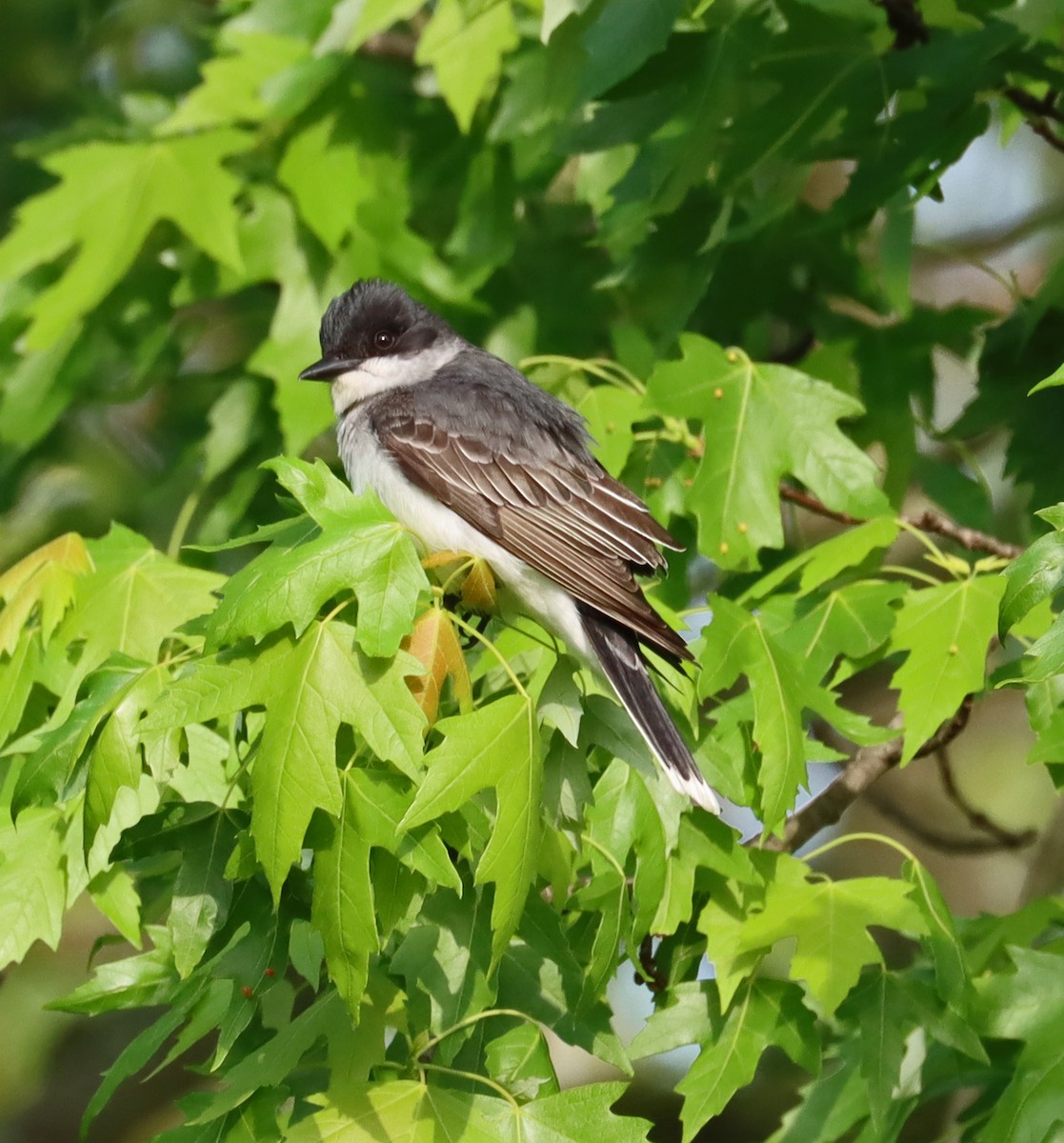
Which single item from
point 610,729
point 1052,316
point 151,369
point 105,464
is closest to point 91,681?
point 610,729

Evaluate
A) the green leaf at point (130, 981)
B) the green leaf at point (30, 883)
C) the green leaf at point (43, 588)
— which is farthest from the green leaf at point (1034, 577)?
the green leaf at point (43, 588)

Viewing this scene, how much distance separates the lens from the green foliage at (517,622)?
2719mm

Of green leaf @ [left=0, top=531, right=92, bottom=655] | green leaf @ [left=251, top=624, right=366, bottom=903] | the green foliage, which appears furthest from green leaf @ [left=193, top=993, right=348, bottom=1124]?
green leaf @ [left=0, top=531, right=92, bottom=655]

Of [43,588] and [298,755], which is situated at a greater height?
[298,755]

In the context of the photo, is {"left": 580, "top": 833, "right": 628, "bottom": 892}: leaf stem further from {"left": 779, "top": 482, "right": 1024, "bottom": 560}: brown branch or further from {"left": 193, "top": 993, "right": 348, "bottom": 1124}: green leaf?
{"left": 779, "top": 482, "right": 1024, "bottom": 560}: brown branch

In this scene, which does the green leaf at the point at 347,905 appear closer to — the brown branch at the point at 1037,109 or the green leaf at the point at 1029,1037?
the green leaf at the point at 1029,1037

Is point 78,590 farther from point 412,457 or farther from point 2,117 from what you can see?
point 2,117

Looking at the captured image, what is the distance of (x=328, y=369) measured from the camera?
14.2 ft

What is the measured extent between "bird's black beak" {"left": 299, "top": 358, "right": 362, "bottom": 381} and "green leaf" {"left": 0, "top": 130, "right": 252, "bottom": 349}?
71 centimetres

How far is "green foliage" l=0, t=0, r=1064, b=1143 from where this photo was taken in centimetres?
272

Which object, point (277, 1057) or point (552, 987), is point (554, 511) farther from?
point (277, 1057)

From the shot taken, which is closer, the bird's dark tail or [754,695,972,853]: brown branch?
the bird's dark tail

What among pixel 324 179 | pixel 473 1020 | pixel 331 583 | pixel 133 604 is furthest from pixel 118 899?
pixel 324 179

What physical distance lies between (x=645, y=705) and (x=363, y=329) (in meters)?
1.75
